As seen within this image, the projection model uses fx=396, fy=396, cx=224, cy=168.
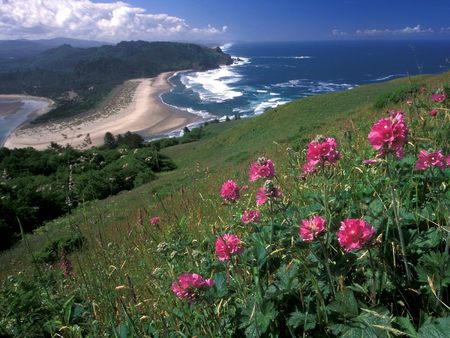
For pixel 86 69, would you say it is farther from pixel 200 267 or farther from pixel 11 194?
pixel 200 267

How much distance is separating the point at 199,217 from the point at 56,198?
23787 mm

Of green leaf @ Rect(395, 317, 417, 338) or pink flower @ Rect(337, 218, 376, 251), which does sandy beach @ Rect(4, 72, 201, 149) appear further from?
green leaf @ Rect(395, 317, 417, 338)

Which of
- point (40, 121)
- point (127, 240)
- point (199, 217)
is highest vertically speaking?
point (199, 217)

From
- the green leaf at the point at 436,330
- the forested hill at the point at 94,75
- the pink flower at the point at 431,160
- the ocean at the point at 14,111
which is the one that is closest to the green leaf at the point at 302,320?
the green leaf at the point at 436,330

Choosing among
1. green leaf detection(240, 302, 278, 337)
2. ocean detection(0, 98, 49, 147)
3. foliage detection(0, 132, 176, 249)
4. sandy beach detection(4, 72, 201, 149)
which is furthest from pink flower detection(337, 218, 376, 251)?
ocean detection(0, 98, 49, 147)

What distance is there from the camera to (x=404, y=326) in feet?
4.97

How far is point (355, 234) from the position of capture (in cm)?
163

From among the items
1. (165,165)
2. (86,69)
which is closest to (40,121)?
(165,165)

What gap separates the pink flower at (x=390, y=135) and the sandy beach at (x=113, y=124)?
51.3 m

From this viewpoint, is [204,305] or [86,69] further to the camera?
[86,69]

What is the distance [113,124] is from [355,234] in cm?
6700

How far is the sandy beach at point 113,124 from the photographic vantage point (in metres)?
57.6

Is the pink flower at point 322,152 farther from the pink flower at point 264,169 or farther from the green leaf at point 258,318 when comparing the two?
the green leaf at point 258,318

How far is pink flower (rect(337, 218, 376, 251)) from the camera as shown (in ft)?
5.33
